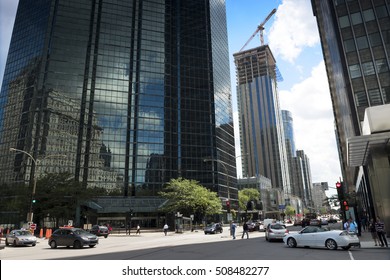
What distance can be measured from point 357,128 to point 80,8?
290 ft

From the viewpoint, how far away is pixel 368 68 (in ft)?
123

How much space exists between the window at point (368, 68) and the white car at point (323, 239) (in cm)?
2845

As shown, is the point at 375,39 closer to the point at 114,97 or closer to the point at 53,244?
the point at 53,244

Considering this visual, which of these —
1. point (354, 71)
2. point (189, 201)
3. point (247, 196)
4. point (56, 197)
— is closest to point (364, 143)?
point (354, 71)

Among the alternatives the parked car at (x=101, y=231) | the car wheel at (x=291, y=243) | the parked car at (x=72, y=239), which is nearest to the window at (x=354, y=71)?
the car wheel at (x=291, y=243)

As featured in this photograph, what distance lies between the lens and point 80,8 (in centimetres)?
9106

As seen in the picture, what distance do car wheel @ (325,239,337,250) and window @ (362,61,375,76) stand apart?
2917cm

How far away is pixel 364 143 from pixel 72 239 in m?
23.1

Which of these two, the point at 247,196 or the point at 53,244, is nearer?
the point at 53,244

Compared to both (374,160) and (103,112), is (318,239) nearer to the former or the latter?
(374,160)

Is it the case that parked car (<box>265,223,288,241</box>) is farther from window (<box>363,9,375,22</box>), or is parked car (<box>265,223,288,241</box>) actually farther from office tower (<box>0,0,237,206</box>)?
office tower (<box>0,0,237,206</box>)

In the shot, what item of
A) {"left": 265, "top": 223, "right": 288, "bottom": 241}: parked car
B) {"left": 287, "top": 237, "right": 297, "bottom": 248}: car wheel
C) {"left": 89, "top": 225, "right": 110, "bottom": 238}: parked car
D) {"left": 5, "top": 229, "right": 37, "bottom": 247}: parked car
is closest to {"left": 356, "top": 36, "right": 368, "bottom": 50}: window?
{"left": 265, "top": 223, "right": 288, "bottom": 241}: parked car

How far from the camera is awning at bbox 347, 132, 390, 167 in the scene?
70.3 ft

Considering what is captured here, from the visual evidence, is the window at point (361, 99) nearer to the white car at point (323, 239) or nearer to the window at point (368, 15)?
the window at point (368, 15)
